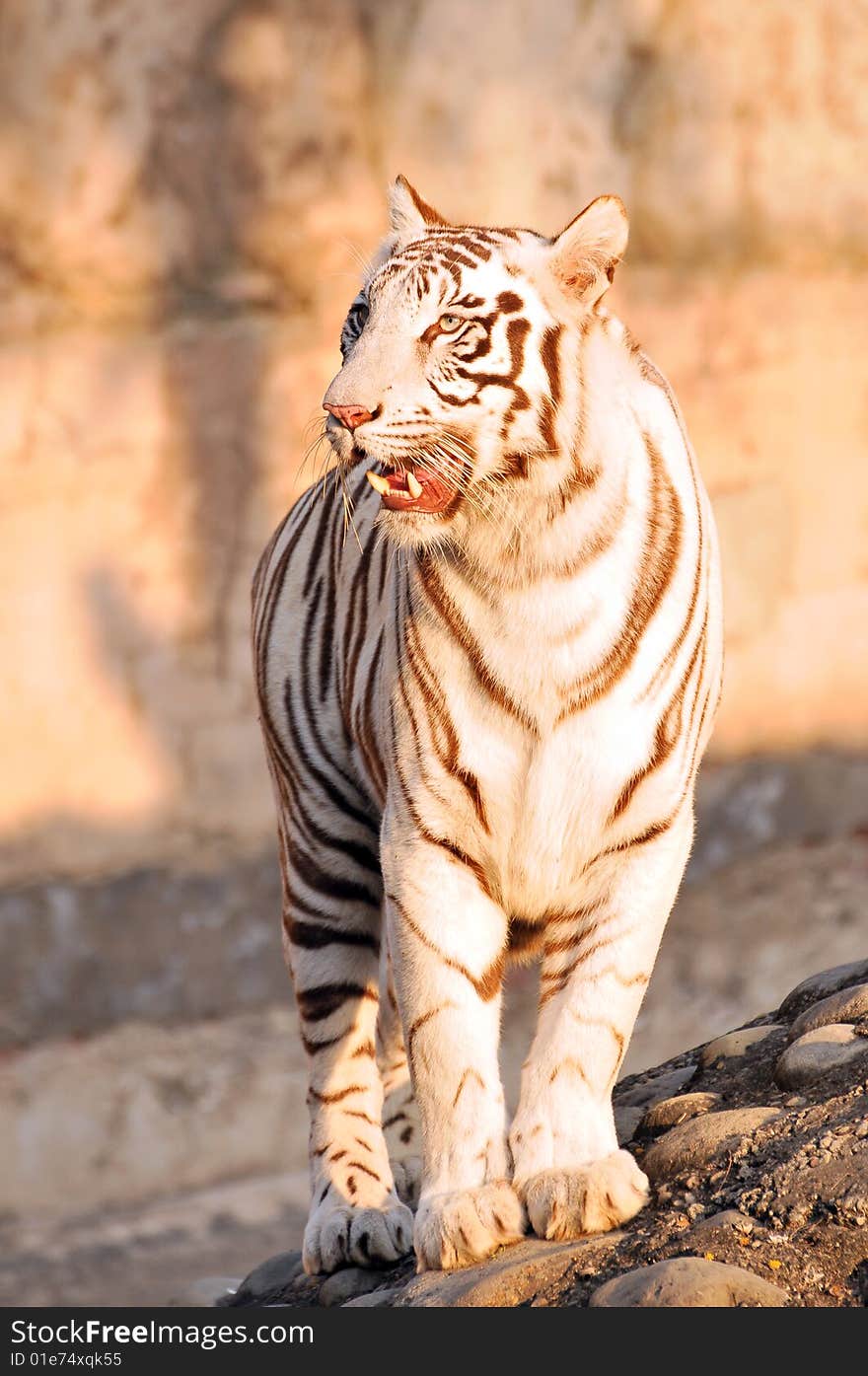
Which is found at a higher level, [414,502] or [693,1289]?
[414,502]

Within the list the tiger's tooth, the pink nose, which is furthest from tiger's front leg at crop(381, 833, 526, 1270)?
the pink nose

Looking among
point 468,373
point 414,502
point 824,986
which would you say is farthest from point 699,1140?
point 468,373

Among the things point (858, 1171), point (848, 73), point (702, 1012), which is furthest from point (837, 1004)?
point (848, 73)

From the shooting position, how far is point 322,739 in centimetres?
366

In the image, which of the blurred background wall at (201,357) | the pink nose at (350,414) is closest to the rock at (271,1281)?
the pink nose at (350,414)

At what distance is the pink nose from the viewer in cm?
267

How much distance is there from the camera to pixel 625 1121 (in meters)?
3.31

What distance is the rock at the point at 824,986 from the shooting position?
357cm

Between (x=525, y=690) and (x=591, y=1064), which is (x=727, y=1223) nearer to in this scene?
(x=591, y=1064)

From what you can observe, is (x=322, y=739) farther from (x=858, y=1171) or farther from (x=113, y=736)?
(x=113, y=736)

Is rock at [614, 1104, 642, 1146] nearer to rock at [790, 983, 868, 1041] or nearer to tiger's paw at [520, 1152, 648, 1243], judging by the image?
rock at [790, 983, 868, 1041]

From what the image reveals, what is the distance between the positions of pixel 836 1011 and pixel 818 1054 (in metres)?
0.19

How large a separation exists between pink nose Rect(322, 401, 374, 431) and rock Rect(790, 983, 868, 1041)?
4.37ft

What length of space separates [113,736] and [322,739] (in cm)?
265
